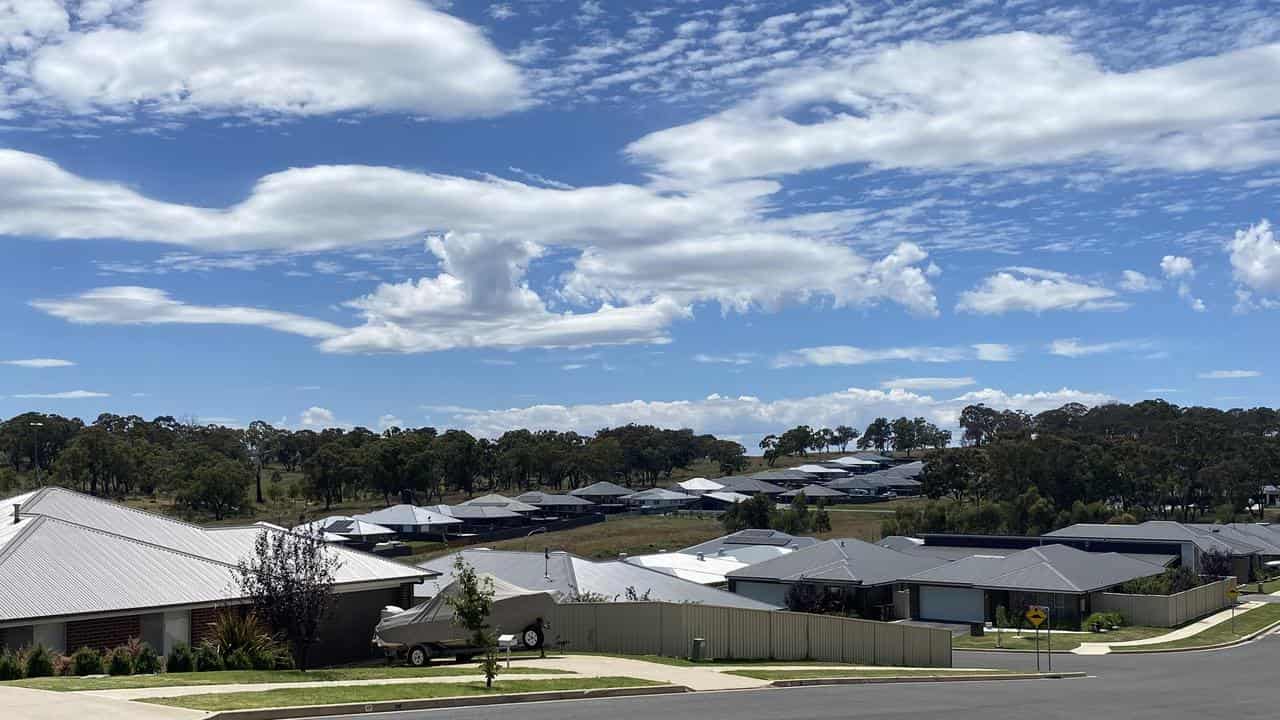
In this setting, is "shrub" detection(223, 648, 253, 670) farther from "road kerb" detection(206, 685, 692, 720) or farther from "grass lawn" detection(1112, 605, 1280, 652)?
"grass lawn" detection(1112, 605, 1280, 652)

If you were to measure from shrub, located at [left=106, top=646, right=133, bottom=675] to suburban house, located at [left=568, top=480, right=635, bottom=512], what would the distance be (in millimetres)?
122510

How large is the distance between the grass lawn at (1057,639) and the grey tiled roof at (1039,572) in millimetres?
2518

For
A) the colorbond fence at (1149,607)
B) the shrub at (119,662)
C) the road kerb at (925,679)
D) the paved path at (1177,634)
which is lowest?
the paved path at (1177,634)

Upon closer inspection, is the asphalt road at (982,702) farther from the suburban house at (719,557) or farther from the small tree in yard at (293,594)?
the suburban house at (719,557)

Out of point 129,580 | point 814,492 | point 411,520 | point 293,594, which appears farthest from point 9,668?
point 814,492

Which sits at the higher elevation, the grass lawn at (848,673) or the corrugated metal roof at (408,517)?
the corrugated metal roof at (408,517)

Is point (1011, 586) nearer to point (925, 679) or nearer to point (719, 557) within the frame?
point (719, 557)

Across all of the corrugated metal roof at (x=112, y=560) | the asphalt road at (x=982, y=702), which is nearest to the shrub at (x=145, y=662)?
the corrugated metal roof at (x=112, y=560)

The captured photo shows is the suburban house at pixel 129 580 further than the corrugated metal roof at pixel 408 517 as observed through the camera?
No

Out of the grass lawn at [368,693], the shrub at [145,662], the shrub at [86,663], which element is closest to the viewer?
the grass lawn at [368,693]

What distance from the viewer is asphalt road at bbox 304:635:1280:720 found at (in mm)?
21469

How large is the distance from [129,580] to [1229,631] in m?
49.8

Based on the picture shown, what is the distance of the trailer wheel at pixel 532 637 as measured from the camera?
33000 millimetres

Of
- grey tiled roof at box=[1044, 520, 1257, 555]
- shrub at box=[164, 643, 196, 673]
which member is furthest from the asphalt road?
grey tiled roof at box=[1044, 520, 1257, 555]
